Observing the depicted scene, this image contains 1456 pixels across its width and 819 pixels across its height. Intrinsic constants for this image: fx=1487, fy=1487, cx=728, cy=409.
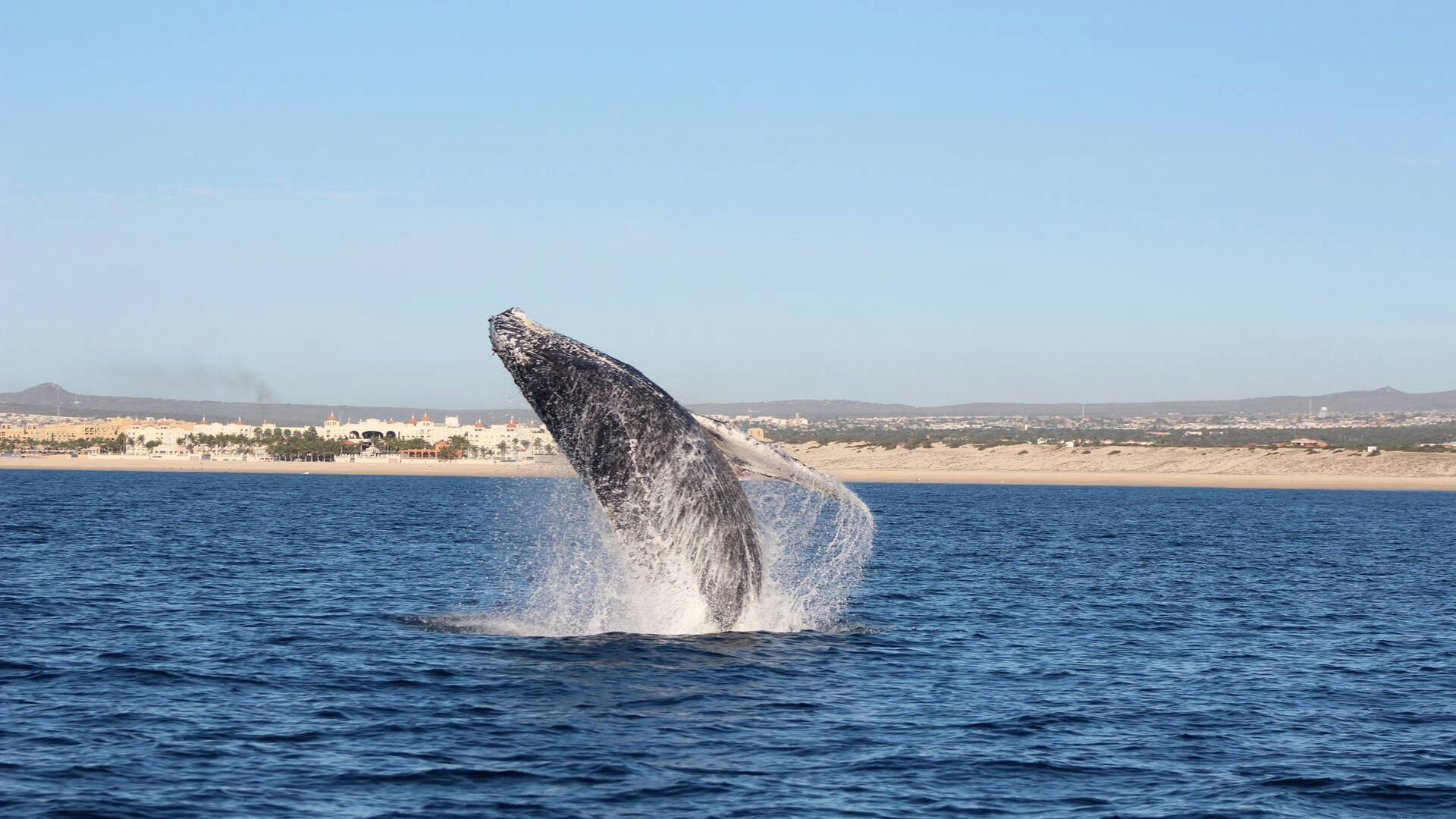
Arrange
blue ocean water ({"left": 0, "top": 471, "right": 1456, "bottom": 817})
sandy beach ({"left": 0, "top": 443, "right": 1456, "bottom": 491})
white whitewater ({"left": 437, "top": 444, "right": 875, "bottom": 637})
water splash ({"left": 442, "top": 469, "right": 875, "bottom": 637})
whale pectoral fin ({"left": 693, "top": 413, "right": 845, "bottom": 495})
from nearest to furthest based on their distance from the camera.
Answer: blue ocean water ({"left": 0, "top": 471, "right": 1456, "bottom": 817}) < whale pectoral fin ({"left": 693, "top": 413, "right": 845, "bottom": 495}) < white whitewater ({"left": 437, "top": 444, "right": 875, "bottom": 637}) < water splash ({"left": 442, "top": 469, "right": 875, "bottom": 637}) < sandy beach ({"left": 0, "top": 443, "right": 1456, "bottom": 491})

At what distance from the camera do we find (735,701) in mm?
17547

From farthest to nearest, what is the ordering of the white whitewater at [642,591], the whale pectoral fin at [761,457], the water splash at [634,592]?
the water splash at [634,592]
the white whitewater at [642,591]
the whale pectoral fin at [761,457]

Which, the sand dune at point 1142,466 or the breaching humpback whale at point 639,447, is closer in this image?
the breaching humpback whale at point 639,447

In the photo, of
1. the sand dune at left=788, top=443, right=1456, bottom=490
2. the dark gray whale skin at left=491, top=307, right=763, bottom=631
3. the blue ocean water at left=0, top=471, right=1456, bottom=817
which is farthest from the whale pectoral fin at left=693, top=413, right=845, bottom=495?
the sand dune at left=788, top=443, right=1456, bottom=490

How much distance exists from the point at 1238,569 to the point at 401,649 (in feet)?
87.3

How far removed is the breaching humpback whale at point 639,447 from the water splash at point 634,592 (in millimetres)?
479

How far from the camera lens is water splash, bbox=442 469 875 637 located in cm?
2042

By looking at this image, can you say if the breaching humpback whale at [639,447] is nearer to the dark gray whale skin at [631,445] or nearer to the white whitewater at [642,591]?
the dark gray whale skin at [631,445]

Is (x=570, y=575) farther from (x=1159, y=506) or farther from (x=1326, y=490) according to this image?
(x=1326, y=490)

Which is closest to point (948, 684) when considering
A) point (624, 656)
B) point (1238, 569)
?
point (624, 656)

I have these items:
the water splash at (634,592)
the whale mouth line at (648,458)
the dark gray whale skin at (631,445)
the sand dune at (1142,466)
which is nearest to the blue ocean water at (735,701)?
the water splash at (634,592)

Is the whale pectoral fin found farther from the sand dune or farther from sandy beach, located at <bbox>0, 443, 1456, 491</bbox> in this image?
the sand dune

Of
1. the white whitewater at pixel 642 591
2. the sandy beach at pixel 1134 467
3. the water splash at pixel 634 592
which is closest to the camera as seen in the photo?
the white whitewater at pixel 642 591

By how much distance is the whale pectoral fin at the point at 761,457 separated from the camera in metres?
18.8
